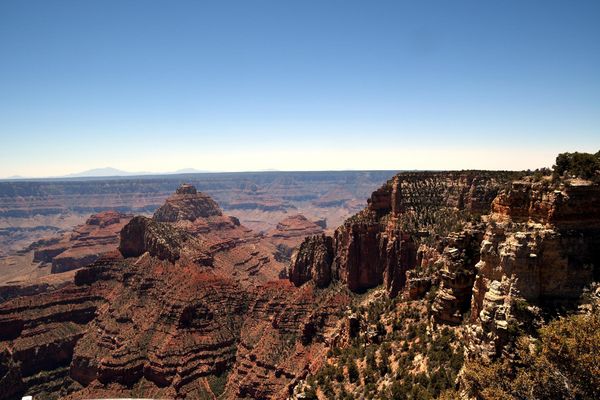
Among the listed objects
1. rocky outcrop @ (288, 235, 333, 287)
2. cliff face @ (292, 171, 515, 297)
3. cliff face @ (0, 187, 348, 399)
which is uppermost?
cliff face @ (292, 171, 515, 297)

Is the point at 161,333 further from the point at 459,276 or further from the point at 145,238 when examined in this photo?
the point at 459,276

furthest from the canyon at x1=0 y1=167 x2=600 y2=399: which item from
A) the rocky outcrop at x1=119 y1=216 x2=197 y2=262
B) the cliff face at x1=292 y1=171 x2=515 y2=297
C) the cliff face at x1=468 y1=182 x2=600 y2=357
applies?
the rocky outcrop at x1=119 y1=216 x2=197 y2=262

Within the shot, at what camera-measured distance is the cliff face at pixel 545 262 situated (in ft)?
89.4

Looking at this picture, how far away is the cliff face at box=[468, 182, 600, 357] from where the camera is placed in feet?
89.4

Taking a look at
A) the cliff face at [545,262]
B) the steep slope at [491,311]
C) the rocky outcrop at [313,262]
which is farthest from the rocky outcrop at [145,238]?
the cliff face at [545,262]

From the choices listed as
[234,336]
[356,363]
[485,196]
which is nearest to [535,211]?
[356,363]

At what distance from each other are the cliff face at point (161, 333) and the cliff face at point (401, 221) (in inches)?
381

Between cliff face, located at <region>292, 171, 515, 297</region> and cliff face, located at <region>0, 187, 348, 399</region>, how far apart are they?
9.67 metres

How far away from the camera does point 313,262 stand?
109m

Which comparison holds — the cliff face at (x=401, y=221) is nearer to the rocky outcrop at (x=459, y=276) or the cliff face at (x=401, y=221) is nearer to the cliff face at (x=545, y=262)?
the rocky outcrop at (x=459, y=276)

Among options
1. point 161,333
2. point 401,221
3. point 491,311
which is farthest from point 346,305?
point 491,311

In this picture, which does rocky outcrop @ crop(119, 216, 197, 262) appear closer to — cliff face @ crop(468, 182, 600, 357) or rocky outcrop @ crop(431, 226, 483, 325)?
rocky outcrop @ crop(431, 226, 483, 325)

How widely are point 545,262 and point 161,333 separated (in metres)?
96.3

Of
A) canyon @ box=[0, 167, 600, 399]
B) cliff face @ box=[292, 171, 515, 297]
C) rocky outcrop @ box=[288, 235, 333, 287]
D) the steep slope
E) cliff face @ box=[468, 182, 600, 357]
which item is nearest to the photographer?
the steep slope
